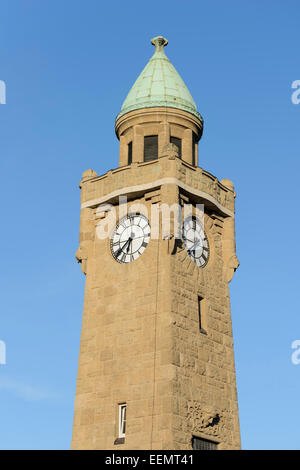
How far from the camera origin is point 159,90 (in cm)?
4325

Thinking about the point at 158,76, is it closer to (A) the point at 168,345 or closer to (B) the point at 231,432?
(A) the point at 168,345

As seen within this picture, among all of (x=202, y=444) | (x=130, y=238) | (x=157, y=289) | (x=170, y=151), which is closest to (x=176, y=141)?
(x=170, y=151)

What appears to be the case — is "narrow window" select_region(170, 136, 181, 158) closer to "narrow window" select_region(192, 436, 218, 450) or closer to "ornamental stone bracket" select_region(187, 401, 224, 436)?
"ornamental stone bracket" select_region(187, 401, 224, 436)

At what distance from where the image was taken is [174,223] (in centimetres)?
3853

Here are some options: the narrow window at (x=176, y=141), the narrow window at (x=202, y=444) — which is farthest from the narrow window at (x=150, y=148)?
the narrow window at (x=202, y=444)

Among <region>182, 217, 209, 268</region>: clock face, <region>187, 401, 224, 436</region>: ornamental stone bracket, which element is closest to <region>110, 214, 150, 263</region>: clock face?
<region>182, 217, 209, 268</region>: clock face

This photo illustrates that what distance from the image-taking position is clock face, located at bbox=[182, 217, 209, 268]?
3989cm

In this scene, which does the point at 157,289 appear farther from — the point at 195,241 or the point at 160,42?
the point at 160,42

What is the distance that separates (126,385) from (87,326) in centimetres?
396

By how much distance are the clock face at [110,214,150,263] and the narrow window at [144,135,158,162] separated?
3437 millimetres

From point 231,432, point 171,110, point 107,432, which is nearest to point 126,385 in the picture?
point 107,432

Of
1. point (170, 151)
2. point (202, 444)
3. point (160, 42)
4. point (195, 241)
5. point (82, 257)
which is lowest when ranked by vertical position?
point (202, 444)

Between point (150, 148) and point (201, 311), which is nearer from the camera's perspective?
point (201, 311)

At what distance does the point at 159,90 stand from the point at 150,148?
121 inches
